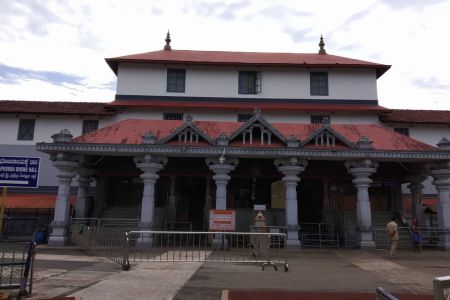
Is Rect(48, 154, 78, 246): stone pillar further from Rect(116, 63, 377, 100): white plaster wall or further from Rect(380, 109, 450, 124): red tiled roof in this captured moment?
Rect(380, 109, 450, 124): red tiled roof

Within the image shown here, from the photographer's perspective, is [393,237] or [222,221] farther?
[222,221]

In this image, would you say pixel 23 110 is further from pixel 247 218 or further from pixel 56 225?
pixel 247 218

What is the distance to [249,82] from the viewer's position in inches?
1086

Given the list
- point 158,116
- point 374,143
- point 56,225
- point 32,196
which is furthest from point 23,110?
point 374,143

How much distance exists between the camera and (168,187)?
884 inches

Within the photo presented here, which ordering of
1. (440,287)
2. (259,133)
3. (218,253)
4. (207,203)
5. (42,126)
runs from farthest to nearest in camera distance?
(42,126), (207,203), (259,133), (218,253), (440,287)

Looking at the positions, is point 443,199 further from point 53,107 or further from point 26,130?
point 26,130

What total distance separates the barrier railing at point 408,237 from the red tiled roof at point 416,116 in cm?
897

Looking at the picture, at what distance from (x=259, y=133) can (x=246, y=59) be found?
36.2 ft

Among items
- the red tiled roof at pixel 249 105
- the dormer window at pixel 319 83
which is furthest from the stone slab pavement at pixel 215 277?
the dormer window at pixel 319 83

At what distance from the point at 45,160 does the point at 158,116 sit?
824cm

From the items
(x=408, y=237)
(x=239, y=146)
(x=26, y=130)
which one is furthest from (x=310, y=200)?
(x=26, y=130)

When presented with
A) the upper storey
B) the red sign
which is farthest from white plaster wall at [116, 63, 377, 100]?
the red sign

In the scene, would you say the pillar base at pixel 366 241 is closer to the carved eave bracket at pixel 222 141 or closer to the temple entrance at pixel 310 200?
the temple entrance at pixel 310 200
